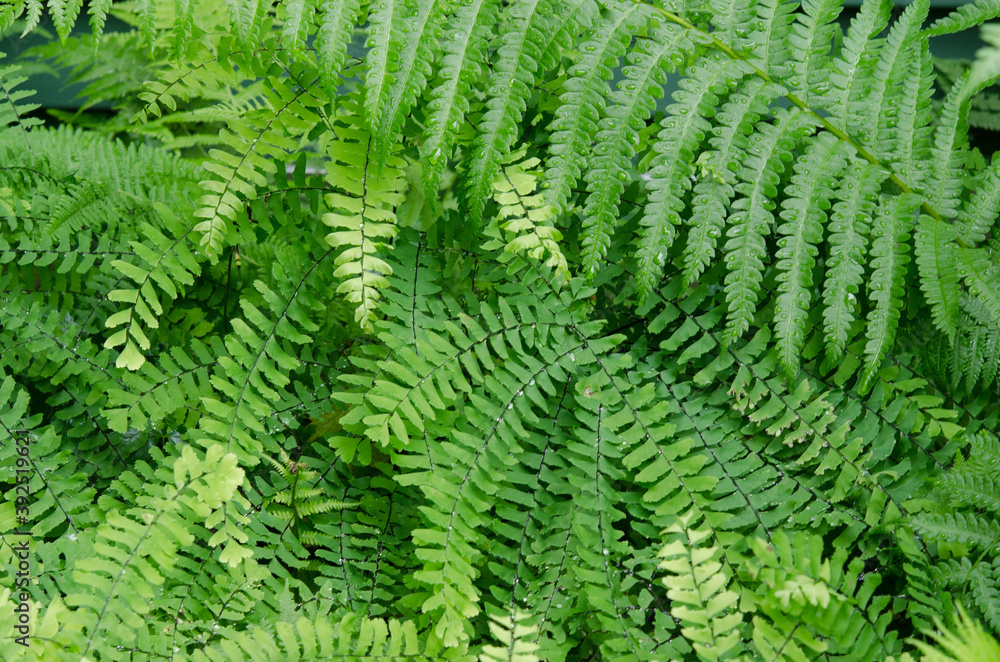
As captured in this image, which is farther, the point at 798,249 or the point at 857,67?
the point at 857,67

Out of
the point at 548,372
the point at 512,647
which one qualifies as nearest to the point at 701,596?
the point at 512,647

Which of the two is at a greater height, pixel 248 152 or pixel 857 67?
pixel 857 67

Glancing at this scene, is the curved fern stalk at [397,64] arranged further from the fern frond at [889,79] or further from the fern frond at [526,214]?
the fern frond at [889,79]

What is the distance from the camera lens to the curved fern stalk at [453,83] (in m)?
1.20

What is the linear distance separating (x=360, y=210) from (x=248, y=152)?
288 mm

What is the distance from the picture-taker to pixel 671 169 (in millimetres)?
1273

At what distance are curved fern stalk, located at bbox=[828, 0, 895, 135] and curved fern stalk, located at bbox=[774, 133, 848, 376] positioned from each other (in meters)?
0.16

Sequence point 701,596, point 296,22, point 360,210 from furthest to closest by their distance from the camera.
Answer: point 360,210 < point 296,22 < point 701,596

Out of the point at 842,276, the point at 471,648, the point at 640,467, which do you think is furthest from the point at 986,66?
the point at 471,648

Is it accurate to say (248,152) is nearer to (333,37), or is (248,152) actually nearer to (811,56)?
(333,37)

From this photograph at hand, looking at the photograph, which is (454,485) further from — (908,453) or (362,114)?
(908,453)

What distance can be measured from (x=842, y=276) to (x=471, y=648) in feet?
3.36

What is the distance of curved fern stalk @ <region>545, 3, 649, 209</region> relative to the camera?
1264 millimetres

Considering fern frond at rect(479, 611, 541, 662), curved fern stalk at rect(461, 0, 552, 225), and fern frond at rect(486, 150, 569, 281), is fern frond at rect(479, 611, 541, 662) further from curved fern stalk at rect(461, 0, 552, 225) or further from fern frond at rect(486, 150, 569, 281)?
curved fern stalk at rect(461, 0, 552, 225)
